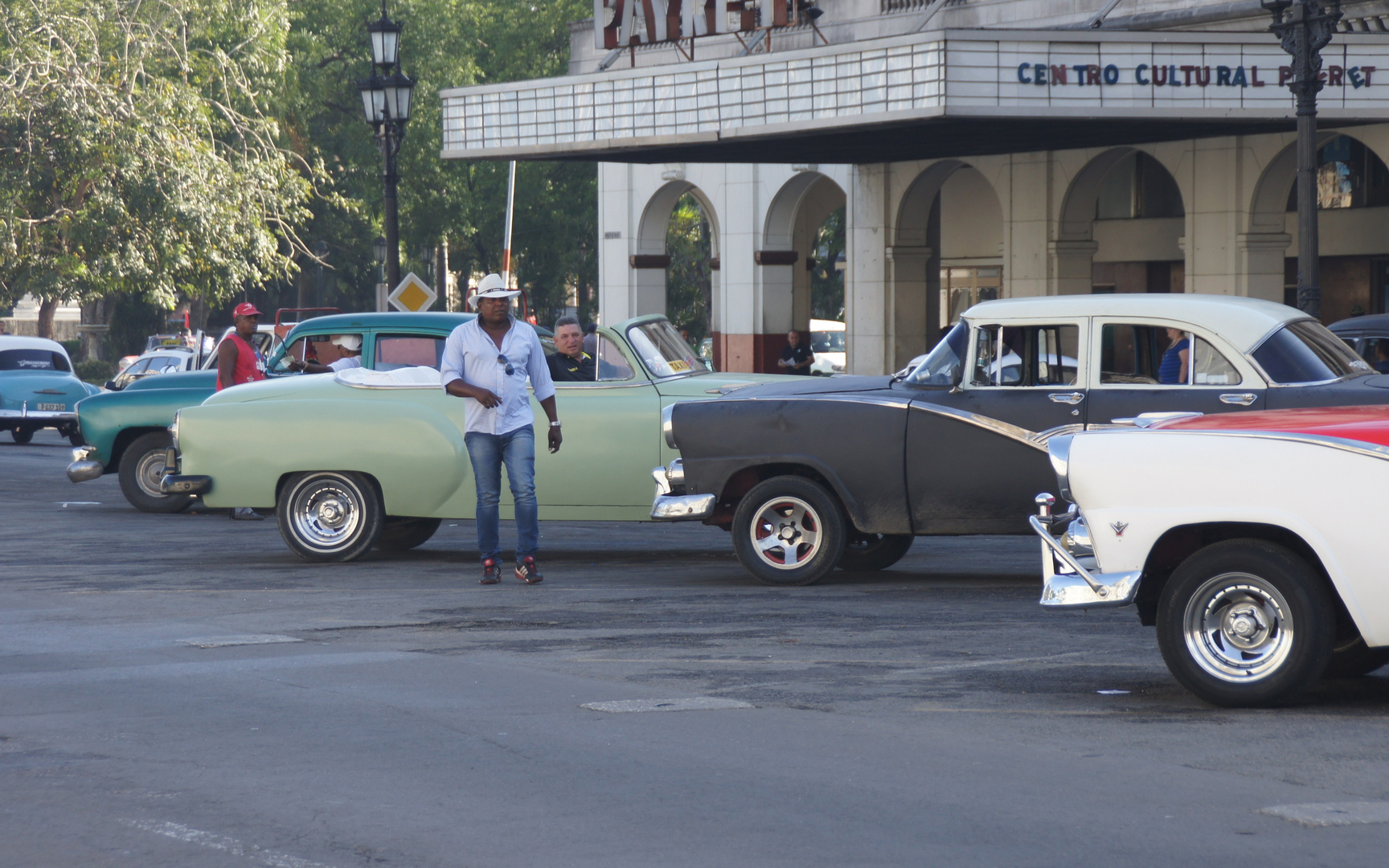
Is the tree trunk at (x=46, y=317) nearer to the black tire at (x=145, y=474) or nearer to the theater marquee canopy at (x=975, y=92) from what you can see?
the theater marquee canopy at (x=975, y=92)

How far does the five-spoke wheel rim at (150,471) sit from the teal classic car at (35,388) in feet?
35.1

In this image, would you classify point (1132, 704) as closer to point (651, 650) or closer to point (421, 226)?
point (651, 650)

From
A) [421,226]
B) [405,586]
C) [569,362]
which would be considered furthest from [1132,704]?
[421,226]

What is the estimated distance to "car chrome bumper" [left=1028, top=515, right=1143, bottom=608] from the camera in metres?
7.05

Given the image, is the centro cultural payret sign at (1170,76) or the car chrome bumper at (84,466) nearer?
the car chrome bumper at (84,466)

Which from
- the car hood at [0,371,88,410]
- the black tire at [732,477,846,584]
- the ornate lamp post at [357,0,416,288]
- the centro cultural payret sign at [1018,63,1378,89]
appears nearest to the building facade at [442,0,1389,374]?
the centro cultural payret sign at [1018,63,1378,89]

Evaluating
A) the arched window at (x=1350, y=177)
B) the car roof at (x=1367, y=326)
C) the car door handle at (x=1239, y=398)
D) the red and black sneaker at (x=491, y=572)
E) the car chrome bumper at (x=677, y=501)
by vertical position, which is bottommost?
the red and black sneaker at (x=491, y=572)

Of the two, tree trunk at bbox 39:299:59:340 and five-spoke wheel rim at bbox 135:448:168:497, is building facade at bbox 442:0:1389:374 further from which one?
tree trunk at bbox 39:299:59:340

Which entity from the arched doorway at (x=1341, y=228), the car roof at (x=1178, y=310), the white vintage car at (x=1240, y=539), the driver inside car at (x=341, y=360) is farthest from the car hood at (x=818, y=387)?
the arched doorway at (x=1341, y=228)

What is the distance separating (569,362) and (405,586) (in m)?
2.18

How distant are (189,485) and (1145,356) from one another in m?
6.67

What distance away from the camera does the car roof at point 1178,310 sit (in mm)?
9898

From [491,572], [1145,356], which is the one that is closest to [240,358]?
[491,572]

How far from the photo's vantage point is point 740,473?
36.3ft
